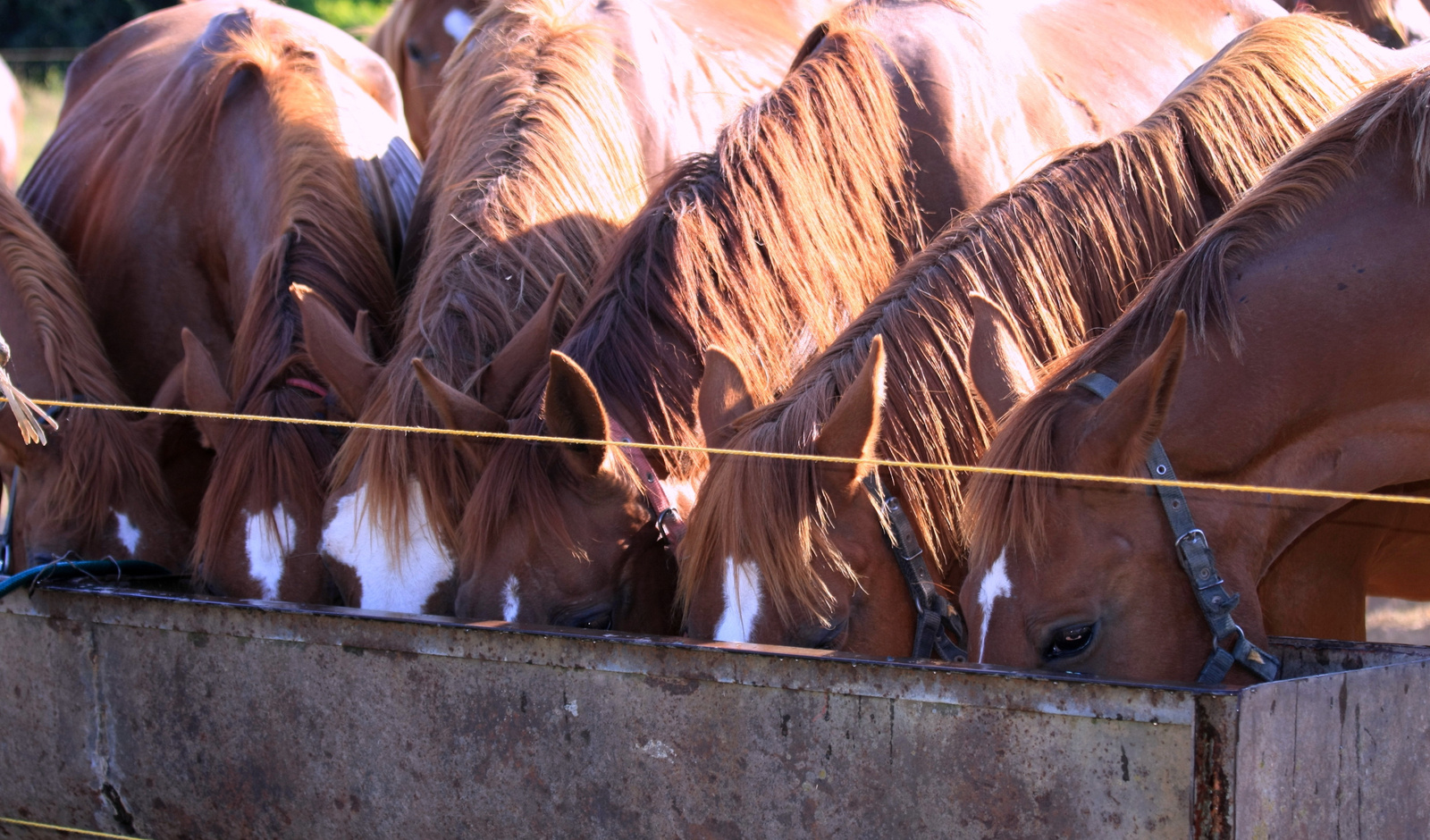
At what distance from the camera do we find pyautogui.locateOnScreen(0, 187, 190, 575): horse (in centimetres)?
287

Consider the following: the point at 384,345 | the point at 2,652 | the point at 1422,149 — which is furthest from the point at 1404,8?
the point at 2,652

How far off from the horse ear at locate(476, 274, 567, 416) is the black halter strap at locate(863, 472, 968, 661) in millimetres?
747

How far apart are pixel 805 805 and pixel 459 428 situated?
1015mm

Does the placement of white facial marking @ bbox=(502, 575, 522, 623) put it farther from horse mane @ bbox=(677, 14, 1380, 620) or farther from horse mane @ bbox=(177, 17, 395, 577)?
horse mane @ bbox=(177, 17, 395, 577)

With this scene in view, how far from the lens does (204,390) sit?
2.80 m

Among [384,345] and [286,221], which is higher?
[286,221]

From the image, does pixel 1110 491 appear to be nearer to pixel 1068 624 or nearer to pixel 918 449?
pixel 1068 624

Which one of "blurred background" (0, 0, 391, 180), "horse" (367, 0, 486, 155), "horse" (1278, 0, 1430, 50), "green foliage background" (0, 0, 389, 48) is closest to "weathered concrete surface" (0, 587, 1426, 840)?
"horse" (1278, 0, 1430, 50)

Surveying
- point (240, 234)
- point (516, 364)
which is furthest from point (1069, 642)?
point (240, 234)

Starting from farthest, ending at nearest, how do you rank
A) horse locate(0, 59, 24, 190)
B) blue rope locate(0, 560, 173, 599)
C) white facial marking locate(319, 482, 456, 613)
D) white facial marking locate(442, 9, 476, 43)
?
white facial marking locate(442, 9, 476, 43)
horse locate(0, 59, 24, 190)
white facial marking locate(319, 482, 456, 613)
blue rope locate(0, 560, 173, 599)

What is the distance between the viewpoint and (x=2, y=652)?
2.25m

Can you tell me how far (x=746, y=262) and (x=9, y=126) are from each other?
17.5 feet

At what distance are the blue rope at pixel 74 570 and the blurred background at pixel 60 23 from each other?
15.3 metres

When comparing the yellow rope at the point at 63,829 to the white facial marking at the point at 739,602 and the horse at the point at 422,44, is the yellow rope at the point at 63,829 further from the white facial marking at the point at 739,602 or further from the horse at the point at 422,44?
the horse at the point at 422,44
